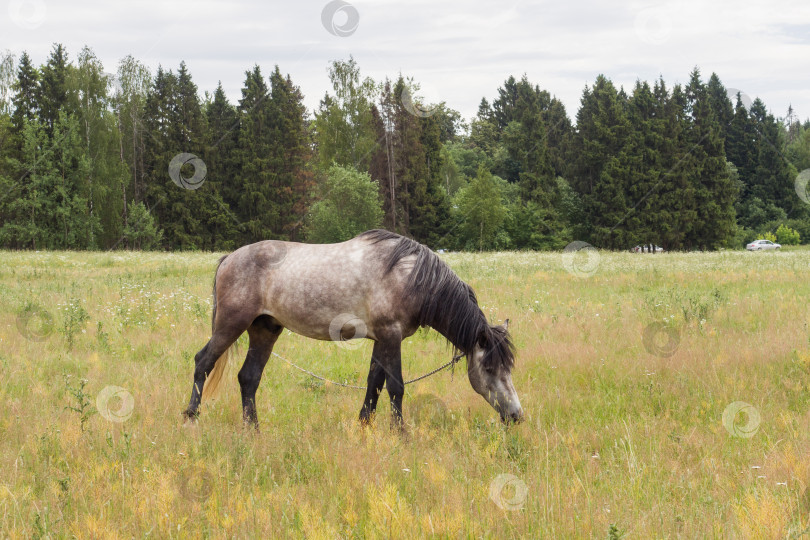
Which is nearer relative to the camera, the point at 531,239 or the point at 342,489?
the point at 342,489

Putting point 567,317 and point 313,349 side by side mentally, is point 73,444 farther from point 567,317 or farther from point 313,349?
point 567,317

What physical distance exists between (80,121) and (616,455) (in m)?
48.4

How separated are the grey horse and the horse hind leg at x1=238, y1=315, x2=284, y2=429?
0.01 m

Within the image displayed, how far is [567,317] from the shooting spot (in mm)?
10844

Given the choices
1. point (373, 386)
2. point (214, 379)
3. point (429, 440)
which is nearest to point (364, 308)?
point (373, 386)

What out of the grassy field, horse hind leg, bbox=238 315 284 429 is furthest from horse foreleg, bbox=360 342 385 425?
horse hind leg, bbox=238 315 284 429

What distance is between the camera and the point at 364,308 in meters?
5.82

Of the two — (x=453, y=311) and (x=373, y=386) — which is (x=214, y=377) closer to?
(x=373, y=386)

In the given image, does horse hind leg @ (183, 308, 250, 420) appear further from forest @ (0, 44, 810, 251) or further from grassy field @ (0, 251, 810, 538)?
forest @ (0, 44, 810, 251)

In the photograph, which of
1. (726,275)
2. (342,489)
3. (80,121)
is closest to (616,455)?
(342,489)

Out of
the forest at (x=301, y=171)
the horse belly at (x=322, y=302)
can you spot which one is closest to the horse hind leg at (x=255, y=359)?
the horse belly at (x=322, y=302)

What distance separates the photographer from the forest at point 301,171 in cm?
4219

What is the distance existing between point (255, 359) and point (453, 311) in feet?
7.36

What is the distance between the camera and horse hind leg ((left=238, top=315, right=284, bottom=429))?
607 cm
